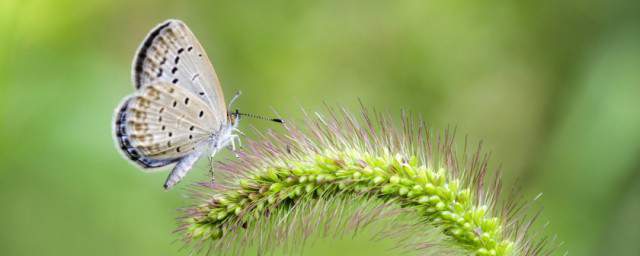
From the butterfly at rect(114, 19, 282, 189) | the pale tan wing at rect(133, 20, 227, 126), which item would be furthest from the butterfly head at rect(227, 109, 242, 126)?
the pale tan wing at rect(133, 20, 227, 126)

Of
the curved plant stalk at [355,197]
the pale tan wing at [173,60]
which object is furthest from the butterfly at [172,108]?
the curved plant stalk at [355,197]

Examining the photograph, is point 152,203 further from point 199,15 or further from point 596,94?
point 596,94

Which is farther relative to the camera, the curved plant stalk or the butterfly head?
the butterfly head

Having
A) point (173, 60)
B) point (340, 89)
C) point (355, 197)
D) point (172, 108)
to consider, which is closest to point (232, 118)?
point (172, 108)

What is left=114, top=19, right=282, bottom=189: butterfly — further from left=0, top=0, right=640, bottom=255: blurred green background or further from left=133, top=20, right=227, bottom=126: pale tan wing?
left=0, top=0, right=640, bottom=255: blurred green background

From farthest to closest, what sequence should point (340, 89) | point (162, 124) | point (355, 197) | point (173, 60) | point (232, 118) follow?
point (340, 89), point (232, 118), point (162, 124), point (173, 60), point (355, 197)

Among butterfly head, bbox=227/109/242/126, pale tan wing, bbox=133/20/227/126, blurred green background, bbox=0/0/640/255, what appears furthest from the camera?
blurred green background, bbox=0/0/640/255

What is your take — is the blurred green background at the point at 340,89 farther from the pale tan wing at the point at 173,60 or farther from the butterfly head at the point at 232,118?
the pale tan wing at the point at 173,60

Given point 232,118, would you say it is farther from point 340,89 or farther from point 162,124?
point 340,89
